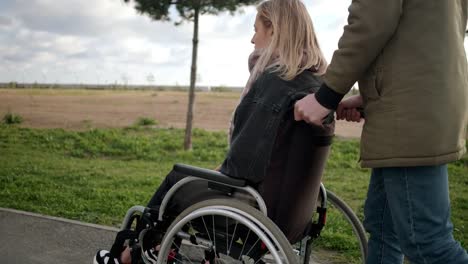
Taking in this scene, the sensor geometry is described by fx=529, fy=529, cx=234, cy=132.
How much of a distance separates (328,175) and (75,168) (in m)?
3.36

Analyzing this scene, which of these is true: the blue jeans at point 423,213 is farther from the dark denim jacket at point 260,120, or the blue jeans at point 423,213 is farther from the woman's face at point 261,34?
the woman's face at point 261,34

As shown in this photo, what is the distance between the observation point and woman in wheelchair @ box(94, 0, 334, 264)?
2064mm

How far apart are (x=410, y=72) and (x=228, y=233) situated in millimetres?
981

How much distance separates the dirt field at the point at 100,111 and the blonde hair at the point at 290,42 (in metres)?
8.31

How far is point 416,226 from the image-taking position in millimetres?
1819

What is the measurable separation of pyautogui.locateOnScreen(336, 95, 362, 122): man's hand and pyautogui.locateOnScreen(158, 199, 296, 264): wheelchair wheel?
0.60 metres

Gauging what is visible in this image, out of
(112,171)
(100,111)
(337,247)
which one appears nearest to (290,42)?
(337,247)

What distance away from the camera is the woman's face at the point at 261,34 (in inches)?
90.0

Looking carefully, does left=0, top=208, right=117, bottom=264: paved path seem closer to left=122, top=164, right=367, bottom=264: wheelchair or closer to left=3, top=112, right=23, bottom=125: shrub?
left=122, top=164, right=367, bottom=264: wheelchair

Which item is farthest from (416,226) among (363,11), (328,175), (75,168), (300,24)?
(75,168)

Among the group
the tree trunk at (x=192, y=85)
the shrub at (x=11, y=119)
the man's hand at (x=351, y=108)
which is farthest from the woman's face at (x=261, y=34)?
the shrub at (x=11, y=119)

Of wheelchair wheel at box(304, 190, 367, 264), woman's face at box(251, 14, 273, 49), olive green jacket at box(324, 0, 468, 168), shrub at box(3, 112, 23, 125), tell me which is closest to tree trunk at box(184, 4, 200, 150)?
shrub at box(3, 112, 23, 125)

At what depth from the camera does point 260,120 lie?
2055mm

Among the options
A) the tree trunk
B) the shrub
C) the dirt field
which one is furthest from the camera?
the dirt field
